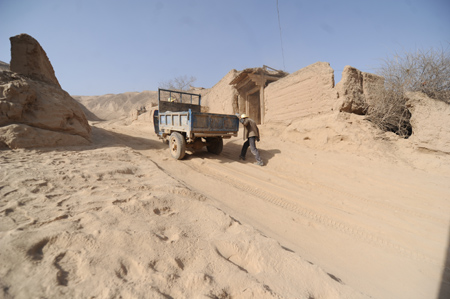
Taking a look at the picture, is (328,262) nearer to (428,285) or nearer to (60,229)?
(428,285)

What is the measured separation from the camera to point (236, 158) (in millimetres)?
6824

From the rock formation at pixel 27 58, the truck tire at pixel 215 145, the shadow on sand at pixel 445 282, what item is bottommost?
the shadow on sand at pixel 445 282

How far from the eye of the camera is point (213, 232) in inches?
86.0

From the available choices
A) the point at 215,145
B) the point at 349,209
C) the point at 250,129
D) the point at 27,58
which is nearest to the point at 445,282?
the point at 349,209

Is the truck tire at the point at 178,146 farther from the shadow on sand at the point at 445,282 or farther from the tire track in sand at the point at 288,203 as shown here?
the shadow on sand at the point at 445,282

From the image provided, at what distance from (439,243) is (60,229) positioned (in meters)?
4.42

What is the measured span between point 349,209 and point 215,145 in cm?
458

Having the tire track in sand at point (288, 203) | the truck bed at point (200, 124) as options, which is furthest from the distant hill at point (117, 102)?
the tire track in sand at point (288, 203)

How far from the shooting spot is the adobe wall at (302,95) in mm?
7656

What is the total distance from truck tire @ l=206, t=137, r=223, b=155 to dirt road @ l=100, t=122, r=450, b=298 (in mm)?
786

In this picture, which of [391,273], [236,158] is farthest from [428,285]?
[236,158]

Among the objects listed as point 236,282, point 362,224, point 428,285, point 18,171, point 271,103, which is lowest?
point 428,285

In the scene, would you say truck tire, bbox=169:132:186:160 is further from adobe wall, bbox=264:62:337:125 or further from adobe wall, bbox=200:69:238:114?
adobe wall, bbox=200:69:238:114

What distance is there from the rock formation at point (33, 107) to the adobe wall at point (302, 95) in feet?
26.7
